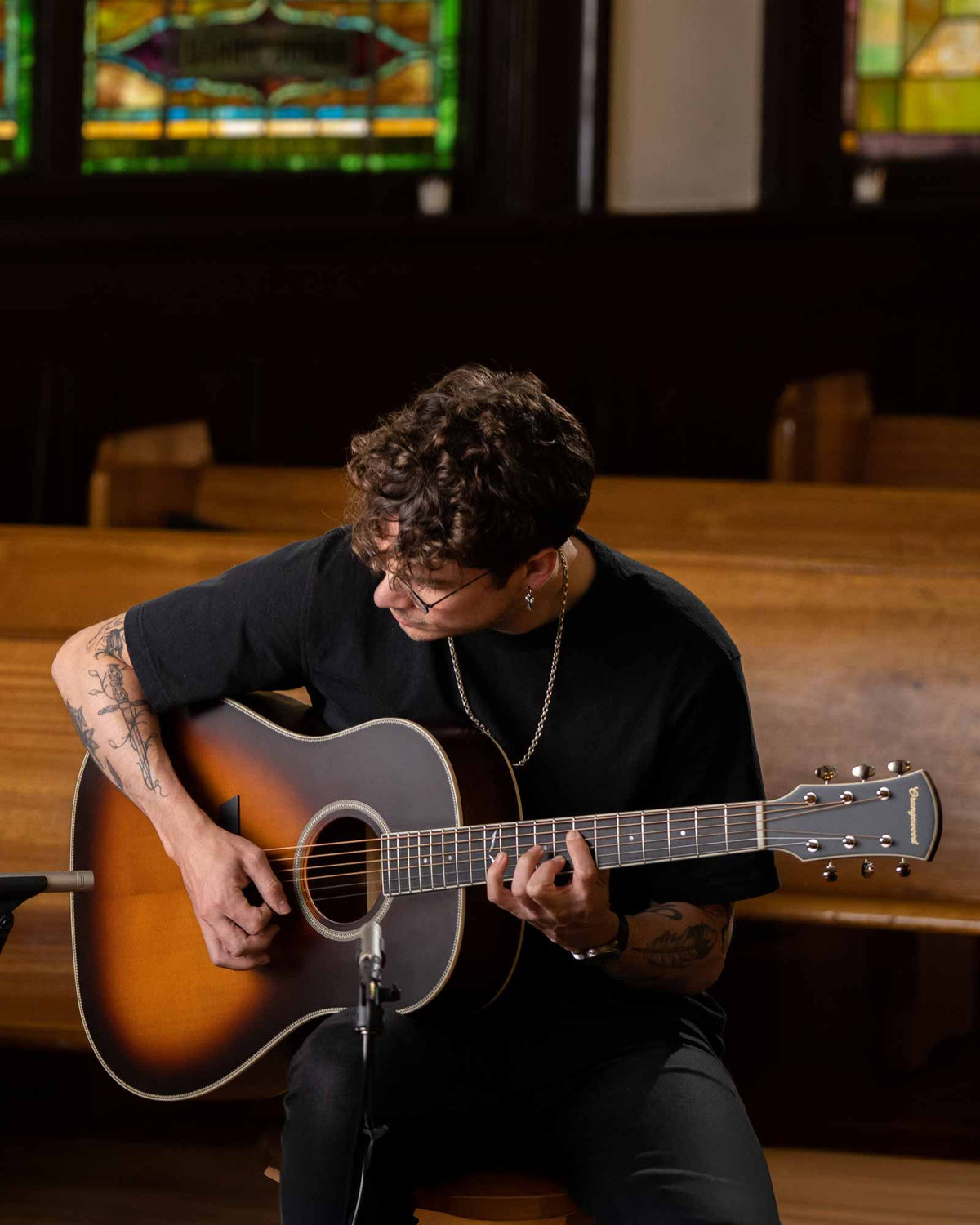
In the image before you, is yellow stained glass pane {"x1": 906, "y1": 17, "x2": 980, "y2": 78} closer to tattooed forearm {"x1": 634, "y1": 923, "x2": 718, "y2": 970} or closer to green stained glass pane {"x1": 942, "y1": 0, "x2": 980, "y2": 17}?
green stained glass pane {"x1": 942, "y1": 0, "x2": 980, "y2": 17}

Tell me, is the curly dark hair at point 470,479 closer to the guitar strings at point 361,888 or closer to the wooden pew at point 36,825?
the guitar strings at point 361,888

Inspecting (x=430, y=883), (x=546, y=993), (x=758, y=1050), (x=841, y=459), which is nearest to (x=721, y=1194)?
(x=546, y=993)

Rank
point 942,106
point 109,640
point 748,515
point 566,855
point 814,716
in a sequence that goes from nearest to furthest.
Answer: point 566,855 < point 109,640 < point 814,716 < point 748,515 < point 942,106

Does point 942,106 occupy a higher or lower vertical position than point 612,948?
higher

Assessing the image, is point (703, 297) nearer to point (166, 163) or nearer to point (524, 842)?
point (166, 163)

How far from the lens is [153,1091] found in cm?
194

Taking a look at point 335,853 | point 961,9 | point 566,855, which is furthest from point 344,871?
point 961,9

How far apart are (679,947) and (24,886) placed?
0.72 metres

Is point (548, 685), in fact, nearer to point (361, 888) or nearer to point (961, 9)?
point (361, 888)

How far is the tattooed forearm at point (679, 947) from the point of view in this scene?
1.70m

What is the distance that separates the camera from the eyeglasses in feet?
5.44

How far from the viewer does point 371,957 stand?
4.42 ft

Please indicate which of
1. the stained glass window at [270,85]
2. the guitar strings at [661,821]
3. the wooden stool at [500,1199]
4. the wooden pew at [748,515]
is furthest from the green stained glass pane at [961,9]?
the wooden stool at [500,1199]

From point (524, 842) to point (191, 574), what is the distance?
1.27m
